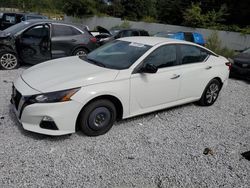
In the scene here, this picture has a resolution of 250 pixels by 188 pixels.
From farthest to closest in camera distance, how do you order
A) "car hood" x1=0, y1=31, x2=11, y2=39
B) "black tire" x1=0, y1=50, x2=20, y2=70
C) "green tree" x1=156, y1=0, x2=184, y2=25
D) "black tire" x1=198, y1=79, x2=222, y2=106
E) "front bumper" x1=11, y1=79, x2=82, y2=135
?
"green tree" x1=156, y1=0, x2=184, y2=25
"car hood" x1=0, y1=31, x2=11, y2=39
"black tire" x1=0, y1=50, x2=20, y2=70
"black tire" x1=198, y1=79, x2=222, y2=106
"front bumper" x1=11, y1=79, x2=82, y2=135

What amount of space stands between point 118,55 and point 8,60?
449cm

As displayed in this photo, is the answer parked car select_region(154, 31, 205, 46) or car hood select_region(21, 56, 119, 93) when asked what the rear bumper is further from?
car hood select_region(21, 56, 119, 93)

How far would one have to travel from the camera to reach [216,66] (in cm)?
580

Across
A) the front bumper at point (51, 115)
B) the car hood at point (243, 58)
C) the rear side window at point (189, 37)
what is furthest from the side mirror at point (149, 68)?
the rear side window at point (189, 37)

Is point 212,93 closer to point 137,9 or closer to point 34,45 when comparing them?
point 34,45

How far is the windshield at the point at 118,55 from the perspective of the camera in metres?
4.49

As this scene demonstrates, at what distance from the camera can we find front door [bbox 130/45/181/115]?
440 centimetres

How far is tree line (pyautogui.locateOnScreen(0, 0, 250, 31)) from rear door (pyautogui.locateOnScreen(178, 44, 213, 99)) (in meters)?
18.2

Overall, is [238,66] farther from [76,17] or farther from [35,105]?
[76,17]

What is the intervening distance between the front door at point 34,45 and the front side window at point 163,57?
14.4 ft

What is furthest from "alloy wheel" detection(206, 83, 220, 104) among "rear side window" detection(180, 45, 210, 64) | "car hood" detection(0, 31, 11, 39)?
"car hood" detection(0, 31, 11, 39)

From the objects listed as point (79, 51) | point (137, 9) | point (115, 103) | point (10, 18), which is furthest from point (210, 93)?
point (137, 9)

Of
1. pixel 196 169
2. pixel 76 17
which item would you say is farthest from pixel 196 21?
pixel 196 169

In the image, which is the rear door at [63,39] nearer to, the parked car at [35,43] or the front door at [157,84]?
the parked car at [35,43]
